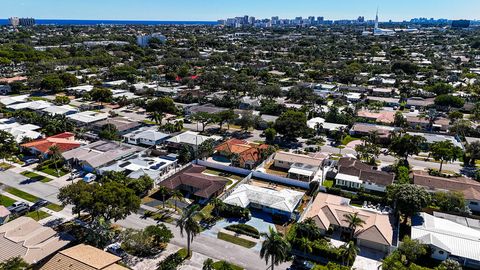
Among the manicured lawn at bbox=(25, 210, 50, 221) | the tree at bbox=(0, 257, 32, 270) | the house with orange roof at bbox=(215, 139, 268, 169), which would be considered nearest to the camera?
the tree at bbox=(0, 257, 32, 270)

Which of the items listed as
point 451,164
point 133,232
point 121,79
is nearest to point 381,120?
point 451,164

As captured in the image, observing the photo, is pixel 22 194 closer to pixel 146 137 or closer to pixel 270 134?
pixel 146 137

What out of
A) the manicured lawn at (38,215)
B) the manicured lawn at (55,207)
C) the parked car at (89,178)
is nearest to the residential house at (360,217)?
the manicured lawn at (55,207)

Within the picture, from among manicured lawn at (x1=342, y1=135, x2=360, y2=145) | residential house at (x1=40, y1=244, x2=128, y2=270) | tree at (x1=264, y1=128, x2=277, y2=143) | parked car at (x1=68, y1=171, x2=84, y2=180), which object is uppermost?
tree at (x1=264, y1=128, x2=277, y2=143)

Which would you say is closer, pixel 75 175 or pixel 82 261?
→ pixel 82 261

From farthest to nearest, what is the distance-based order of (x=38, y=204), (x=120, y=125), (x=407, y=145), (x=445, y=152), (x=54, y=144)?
(x=120, y=125) < (x=54, y=144) < (x=407, y=145) < (x=445, y=152) < (x=38, y=204)

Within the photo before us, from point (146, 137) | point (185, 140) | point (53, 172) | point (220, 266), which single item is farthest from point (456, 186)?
point (53, 172)

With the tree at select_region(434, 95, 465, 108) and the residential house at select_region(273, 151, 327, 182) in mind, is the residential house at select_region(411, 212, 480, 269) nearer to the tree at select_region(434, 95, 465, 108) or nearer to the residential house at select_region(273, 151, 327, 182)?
the residential house at select_region(273, 151, 327, 182)

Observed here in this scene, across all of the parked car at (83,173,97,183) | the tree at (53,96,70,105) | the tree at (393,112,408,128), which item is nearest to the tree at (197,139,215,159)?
the parked car at (83,173,97,183)
